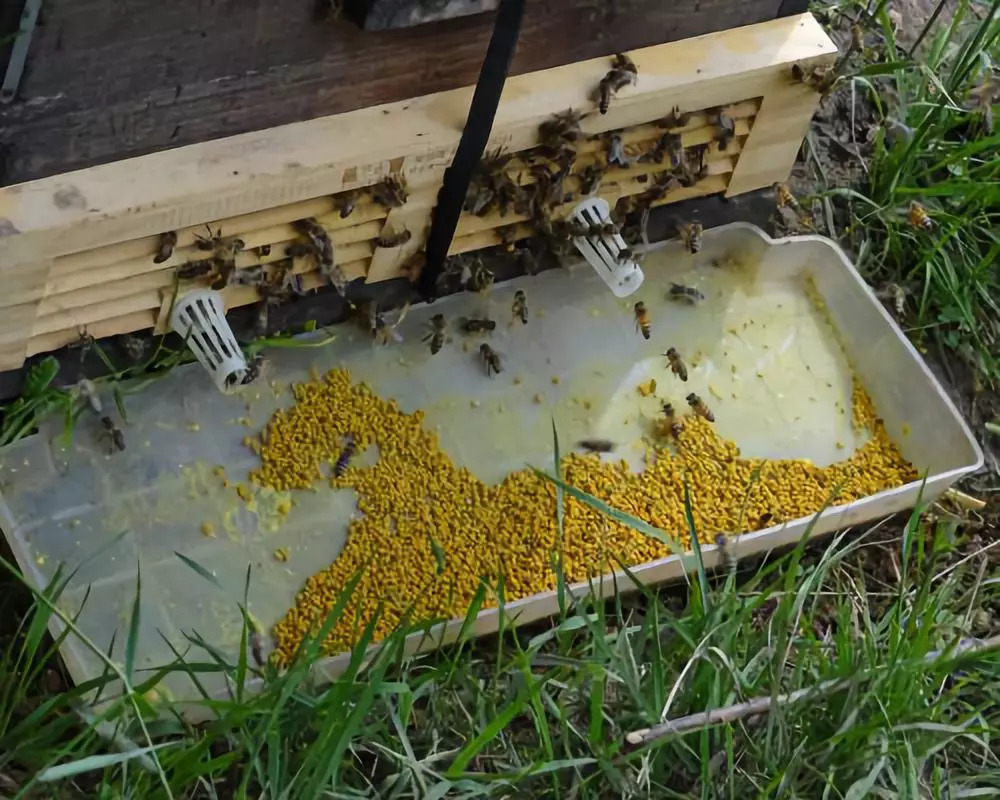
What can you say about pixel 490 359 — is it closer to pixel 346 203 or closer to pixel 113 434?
pixel 346 203

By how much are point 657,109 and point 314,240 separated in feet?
2.71

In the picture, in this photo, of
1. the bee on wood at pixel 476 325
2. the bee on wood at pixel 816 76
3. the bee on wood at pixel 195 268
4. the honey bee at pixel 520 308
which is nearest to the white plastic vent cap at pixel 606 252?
the honey bee at pixel 520 308

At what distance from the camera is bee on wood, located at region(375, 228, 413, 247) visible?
8.64 ft

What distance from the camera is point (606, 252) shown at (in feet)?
9.32

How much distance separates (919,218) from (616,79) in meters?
1.10

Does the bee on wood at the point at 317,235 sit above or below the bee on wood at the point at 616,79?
below

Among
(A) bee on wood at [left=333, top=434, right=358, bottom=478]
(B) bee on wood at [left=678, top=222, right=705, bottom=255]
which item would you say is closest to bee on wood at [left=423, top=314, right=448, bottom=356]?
(A) bee on wood at [left=333, top=434, right=358, bottom=478]

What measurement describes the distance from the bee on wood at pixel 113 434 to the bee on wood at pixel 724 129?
1.55m

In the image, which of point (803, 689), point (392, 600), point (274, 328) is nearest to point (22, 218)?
point (274, 328)

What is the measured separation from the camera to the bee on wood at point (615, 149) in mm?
2686

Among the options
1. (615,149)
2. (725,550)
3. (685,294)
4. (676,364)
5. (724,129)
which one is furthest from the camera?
(685,294)

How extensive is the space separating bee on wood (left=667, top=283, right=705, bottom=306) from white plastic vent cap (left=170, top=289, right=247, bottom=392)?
115 cm

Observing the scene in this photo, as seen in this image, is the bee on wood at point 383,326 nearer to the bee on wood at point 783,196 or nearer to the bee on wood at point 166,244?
the bee on wood at point 166,244

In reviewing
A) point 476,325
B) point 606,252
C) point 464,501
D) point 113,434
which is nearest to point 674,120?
point 606,252
